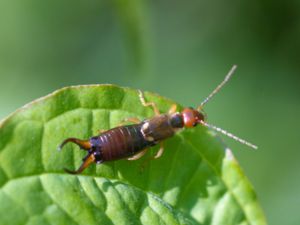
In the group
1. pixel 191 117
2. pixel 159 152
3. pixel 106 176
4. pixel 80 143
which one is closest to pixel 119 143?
pixel 159 152

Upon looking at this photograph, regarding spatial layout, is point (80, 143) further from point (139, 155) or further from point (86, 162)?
point (139, 155)

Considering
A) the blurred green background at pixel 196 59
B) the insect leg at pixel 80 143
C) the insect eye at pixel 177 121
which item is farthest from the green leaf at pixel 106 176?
the blurred green background at pixel 196 59

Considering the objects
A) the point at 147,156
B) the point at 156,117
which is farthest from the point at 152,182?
the point at 156,117

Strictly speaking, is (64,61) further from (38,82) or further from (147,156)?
(147,156)

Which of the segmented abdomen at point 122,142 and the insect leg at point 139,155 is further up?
the segmented abdomen at point 122,142

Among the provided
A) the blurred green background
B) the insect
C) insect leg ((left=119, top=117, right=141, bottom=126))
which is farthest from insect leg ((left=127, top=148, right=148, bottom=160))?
the blurred green background

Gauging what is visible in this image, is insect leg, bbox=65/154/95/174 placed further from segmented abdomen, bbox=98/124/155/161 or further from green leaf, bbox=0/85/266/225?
segmented abdomen, bbox=98/124/155/161

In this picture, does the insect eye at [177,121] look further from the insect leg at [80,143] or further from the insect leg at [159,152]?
the insect leg at [80,143]

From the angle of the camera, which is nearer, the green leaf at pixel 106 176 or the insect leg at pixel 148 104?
the green leaf at pixel 106 176
